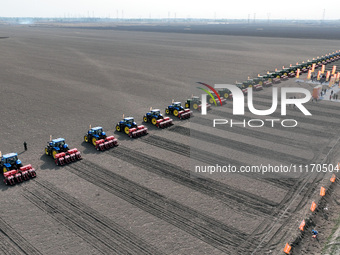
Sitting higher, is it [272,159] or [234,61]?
[234,61]

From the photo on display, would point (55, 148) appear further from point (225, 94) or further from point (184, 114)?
point (225, 94)

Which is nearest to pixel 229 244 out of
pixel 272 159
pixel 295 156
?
pixel 272 159

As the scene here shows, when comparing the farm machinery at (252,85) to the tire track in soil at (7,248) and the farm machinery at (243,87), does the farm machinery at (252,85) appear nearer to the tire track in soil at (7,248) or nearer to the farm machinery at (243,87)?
the farm machinery at (243,87)

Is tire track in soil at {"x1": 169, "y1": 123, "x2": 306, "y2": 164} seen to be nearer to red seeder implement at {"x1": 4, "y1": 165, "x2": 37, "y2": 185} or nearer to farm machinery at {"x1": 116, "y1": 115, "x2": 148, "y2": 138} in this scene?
farm machinery at {"x1": 116, "y1": 115, "x2": 148, "y2": 138}

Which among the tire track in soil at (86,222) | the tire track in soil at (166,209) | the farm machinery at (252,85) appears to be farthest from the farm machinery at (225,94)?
the tire track in soil at (86,222)

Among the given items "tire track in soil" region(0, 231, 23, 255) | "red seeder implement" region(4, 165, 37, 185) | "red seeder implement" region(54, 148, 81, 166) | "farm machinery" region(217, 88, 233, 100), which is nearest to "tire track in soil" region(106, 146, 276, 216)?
"red seeder implement" region(54, 148, 81, 166)

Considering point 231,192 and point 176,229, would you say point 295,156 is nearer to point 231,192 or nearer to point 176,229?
point 231,192
